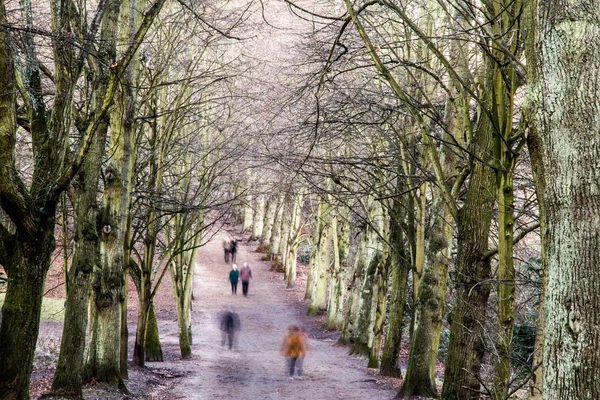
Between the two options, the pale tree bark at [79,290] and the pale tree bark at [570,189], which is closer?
the pale tree bark at [570,189]

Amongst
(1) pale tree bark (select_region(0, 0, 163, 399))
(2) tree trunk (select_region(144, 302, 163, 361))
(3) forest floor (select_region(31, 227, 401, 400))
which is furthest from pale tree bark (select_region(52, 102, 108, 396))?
(2) tree trunk (select_region(144, 302, 163, 361))

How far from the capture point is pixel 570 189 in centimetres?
341

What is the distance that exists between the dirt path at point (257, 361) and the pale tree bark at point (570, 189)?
33.8 feet

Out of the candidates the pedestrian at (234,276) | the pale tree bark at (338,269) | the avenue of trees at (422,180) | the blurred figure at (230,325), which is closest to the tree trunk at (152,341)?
the avenue of trees at (422,180)

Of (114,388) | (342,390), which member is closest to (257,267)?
(342,390)

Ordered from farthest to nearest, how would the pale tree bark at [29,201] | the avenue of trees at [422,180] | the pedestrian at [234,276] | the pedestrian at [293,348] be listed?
A: the pedestrian at [234,276], the pedestrian at [293,348], the pale tree bark at [29,201], the avenue of trees at [422,180]

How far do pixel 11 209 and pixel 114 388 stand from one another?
499 centimetres

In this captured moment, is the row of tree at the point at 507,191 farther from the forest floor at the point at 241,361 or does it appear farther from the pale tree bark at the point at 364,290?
the pale tree bark at the point at 364,290

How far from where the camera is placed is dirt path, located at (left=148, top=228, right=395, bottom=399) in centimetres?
1411

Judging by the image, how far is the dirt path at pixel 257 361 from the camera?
14.1 metres

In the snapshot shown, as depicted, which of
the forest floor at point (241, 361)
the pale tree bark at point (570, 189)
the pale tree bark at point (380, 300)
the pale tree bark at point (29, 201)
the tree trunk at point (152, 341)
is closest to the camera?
the pale tree bark at point (570, 189)

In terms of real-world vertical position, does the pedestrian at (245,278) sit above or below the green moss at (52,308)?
above

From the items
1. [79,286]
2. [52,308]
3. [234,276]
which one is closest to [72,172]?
[79,286]

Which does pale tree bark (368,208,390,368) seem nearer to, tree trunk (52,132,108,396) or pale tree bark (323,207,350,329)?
pale tree bark (323,207,350,329)
